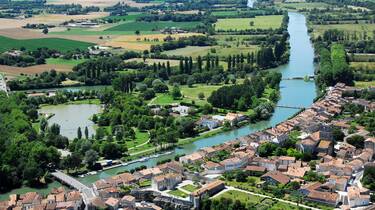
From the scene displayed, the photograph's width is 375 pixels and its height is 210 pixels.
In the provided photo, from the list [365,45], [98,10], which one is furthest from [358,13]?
[98,10]

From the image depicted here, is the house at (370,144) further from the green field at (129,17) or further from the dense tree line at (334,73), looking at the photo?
the green field at (129,17)

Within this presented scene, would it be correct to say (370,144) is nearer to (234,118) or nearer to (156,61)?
(234,118)

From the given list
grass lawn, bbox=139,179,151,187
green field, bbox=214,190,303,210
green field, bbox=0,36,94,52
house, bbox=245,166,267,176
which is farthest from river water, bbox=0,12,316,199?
green field, bbox=0,36,94,52

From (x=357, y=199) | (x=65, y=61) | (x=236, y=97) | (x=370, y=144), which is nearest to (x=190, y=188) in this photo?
(x=357, y=199)

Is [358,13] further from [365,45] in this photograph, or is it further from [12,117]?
[12,117]

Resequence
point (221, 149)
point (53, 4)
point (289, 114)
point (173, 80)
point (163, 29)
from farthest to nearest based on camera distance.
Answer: point (53, 4) → point (163, 29) → point (173, 80) → point (289, 114) → point (221, 149)
